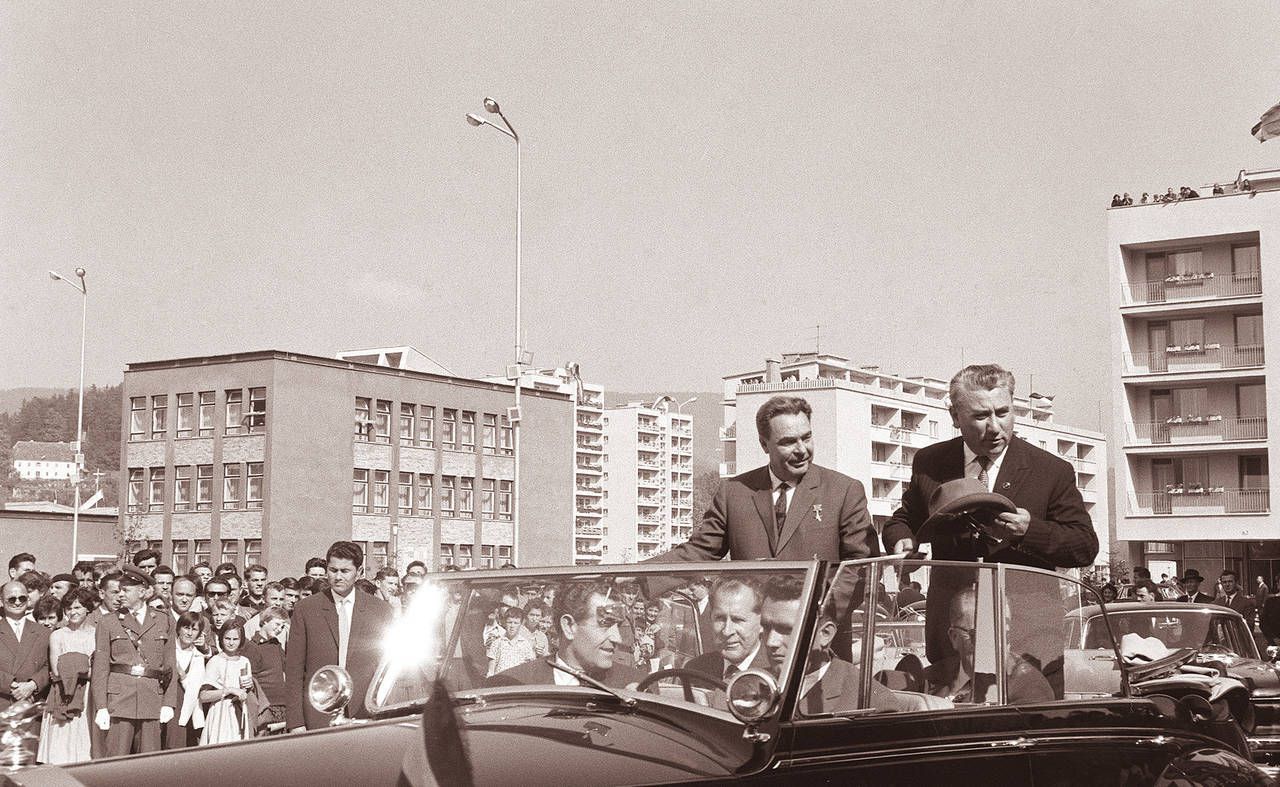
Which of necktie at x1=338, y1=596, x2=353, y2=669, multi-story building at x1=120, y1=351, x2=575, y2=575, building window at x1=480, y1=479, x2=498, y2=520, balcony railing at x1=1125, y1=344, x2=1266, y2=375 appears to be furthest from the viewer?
building window at x1=480, y1=479, x2=498, y2=520

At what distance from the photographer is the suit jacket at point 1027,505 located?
5930mm

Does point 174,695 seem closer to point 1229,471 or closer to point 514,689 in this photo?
point 514,689

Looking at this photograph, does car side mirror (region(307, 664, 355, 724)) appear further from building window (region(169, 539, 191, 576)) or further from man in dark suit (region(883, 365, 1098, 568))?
building window (region(169, 539, 191, 576))

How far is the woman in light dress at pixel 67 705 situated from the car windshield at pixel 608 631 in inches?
329

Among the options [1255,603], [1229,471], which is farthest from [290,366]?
[1255,603]

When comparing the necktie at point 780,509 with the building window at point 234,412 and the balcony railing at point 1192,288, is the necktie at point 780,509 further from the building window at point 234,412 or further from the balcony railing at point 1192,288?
the building window at point 234,412

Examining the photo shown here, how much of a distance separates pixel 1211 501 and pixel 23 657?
51632mm

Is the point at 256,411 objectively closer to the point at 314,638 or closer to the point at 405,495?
the point at 405,495

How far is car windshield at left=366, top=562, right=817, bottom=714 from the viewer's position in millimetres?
4145

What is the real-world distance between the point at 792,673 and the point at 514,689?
2.70 feet

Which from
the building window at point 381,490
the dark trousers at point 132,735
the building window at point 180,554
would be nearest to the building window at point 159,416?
the building window at point 180,554

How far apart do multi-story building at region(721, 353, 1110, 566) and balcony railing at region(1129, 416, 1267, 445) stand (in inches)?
1485

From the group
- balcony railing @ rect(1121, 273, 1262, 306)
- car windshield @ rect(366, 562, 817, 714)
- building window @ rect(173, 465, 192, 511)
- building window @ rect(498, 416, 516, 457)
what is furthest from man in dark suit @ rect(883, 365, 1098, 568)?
building window @ rect(498, 416, 516, 457)

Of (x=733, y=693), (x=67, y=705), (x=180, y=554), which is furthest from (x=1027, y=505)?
(x=180, y=554)
